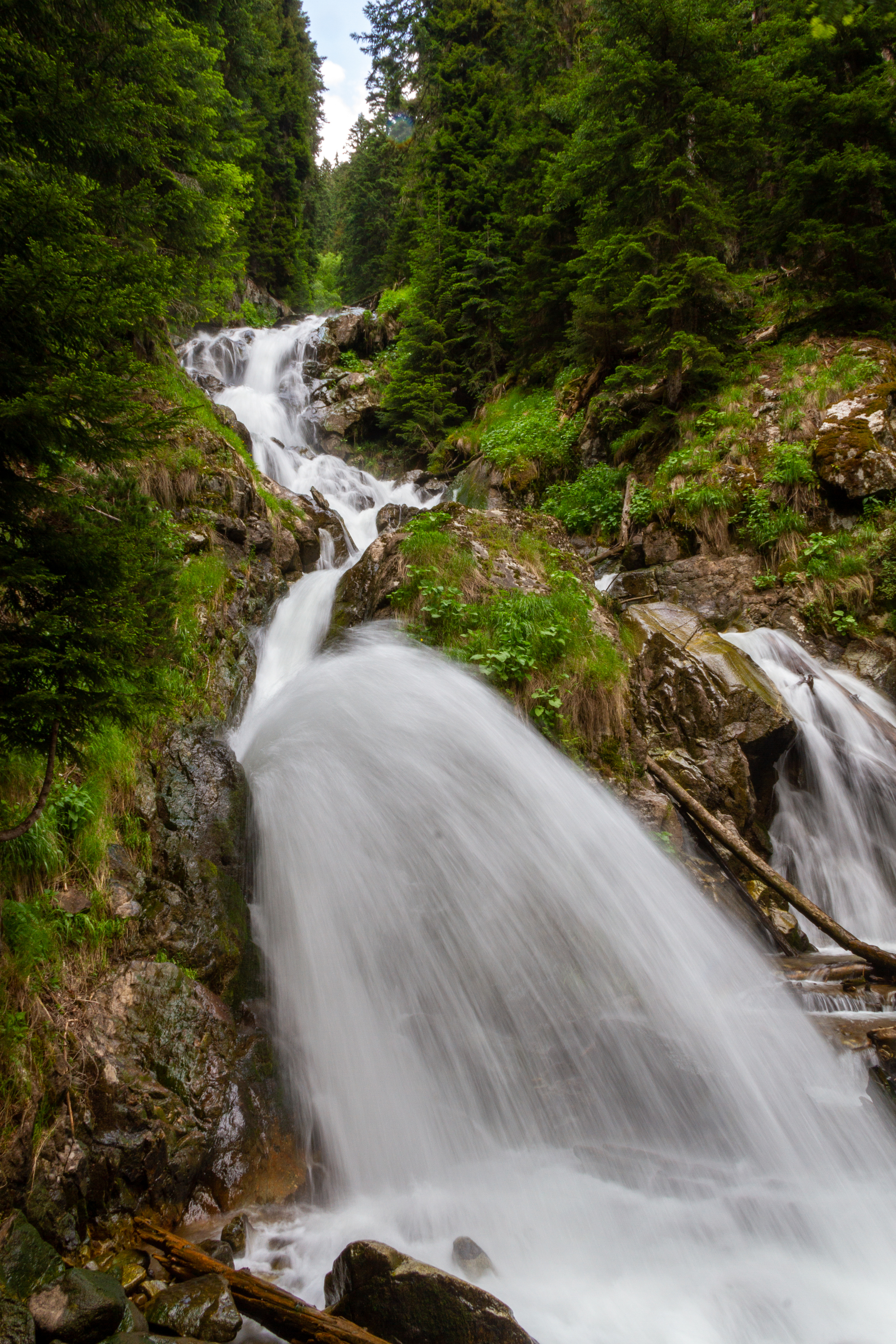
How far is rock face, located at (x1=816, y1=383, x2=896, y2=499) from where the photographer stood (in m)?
8.20

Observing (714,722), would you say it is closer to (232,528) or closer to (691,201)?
(232,528)

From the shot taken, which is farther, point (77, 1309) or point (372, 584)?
point (372, 584)

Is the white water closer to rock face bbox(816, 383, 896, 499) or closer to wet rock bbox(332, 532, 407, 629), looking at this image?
wet rock bbox(332, 532, 407, 629)

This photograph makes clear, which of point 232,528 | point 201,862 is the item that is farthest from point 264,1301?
point 232,528

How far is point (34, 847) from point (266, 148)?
35276 mm

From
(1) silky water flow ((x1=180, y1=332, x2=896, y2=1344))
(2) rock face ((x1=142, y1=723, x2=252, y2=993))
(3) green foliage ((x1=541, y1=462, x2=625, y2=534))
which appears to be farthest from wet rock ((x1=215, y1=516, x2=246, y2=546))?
(3) green foliage ((x1=541, y1=462, x2=625, y2=534))

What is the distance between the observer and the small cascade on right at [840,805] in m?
5.67

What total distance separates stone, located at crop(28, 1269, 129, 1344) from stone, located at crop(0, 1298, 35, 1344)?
52mm

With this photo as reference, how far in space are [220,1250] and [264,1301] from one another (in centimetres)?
36

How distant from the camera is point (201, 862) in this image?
159 inches

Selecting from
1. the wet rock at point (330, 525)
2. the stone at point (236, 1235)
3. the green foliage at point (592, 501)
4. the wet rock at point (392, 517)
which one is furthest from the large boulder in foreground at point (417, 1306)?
the wet rock at point (392, 517)

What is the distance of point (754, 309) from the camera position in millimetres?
12070

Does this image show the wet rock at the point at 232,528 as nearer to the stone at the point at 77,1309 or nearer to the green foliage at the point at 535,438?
the green foliage at the point at 535,438

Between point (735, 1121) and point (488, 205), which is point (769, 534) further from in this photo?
point (488, 205)
